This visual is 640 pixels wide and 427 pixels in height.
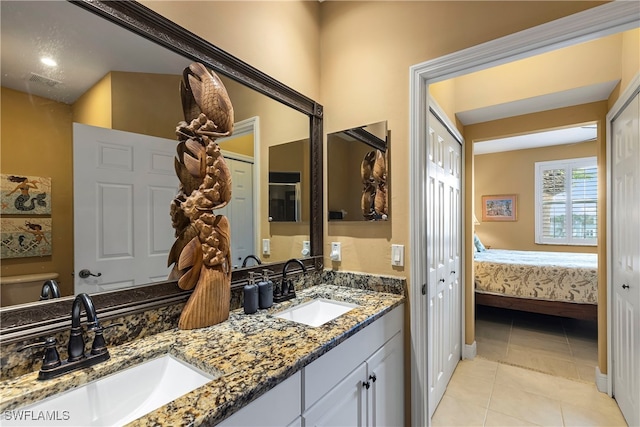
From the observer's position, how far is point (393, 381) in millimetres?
1548

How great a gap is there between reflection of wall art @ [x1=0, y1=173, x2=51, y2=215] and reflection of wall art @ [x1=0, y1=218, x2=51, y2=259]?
0.03 metres

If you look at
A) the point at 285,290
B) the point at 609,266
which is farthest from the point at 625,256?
the point at 285,290

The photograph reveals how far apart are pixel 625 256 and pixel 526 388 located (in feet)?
4.15

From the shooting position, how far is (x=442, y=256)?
220 centimetres

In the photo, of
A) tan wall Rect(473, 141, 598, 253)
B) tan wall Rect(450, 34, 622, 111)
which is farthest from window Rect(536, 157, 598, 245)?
tan wall Rect(450, 34, 622, 111)

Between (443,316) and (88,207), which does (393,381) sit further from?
(88,207)

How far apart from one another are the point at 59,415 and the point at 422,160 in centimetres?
176

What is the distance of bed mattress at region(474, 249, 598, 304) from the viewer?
315 centimetres

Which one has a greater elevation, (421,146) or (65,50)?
(65,50)

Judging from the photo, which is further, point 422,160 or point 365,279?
point 365,279

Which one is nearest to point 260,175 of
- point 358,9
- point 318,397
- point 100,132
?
point 100,132

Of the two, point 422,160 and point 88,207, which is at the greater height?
point 422,160

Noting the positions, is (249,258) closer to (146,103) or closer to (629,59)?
(146,103)

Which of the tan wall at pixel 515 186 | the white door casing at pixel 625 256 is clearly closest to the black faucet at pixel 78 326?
the white door casing at pixel 625 256
